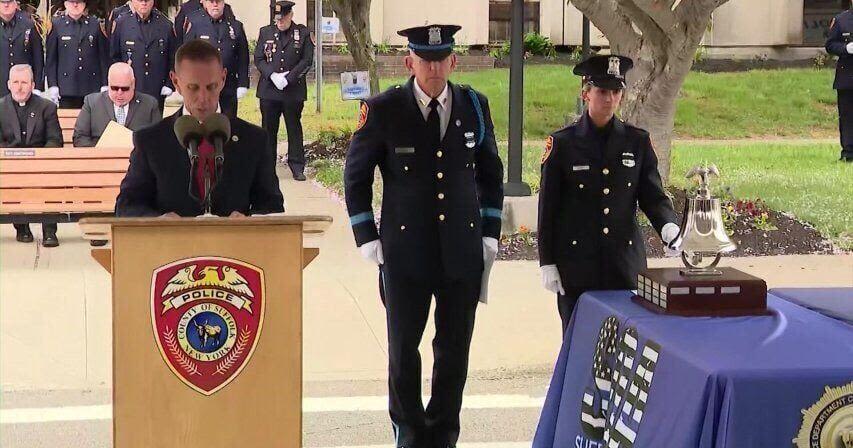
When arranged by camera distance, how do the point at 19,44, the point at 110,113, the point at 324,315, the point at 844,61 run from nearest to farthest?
the point at 324,315 → the point at 110,113 → the point at 19,44 → the point at 844,61

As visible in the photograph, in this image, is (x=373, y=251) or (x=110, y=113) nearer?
(x=373, y=251)

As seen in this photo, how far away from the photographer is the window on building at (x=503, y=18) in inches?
1180

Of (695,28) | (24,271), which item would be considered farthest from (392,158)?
(695,28)

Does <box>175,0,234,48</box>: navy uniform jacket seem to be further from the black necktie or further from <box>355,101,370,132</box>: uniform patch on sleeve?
the black necktie

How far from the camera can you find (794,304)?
4434mm

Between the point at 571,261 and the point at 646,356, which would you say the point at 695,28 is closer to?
the point at 571,261

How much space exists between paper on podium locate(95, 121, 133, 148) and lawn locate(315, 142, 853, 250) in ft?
11.0

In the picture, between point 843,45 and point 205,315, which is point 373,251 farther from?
point 843,45

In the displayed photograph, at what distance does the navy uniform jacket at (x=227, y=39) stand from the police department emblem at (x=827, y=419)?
963 cm

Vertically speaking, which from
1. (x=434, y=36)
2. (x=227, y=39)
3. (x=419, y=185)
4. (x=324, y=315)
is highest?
(x=227, y=39)

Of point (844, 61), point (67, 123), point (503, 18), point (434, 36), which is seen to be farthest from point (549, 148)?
point (503, 18)

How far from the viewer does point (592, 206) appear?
5.16 meters

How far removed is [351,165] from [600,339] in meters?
1.26

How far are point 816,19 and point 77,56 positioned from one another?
2030cm
